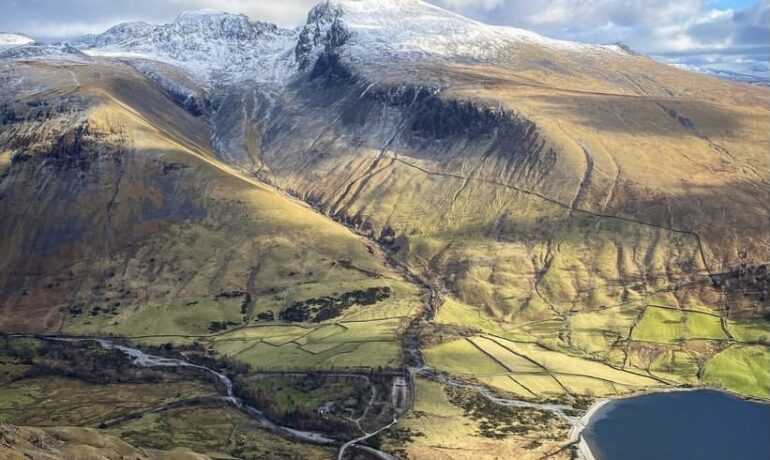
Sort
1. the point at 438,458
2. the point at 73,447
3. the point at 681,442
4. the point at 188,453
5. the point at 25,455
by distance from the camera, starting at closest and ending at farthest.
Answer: the point at 25,455
the point at 73,447
the point at 188,453
the point at 438,458
the point at 681,442

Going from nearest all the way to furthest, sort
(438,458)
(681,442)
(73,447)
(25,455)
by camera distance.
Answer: (25,455) < (73,447) < (438,458) < (681,442)

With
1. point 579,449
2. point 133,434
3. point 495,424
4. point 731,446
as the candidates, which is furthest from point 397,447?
point 731,446

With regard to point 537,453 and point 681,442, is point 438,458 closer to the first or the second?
point 537,453

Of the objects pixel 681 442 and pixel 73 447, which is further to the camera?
pixel 681 442

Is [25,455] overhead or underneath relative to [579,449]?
overhead

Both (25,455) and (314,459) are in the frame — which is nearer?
(25,455)

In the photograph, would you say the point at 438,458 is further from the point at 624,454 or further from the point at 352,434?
the point at 624,454

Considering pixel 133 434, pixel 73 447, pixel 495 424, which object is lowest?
pixel 133 434

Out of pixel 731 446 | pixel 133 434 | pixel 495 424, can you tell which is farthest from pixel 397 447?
pixel 731 446

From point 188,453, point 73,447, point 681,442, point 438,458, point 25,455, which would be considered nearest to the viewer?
point 25,455
